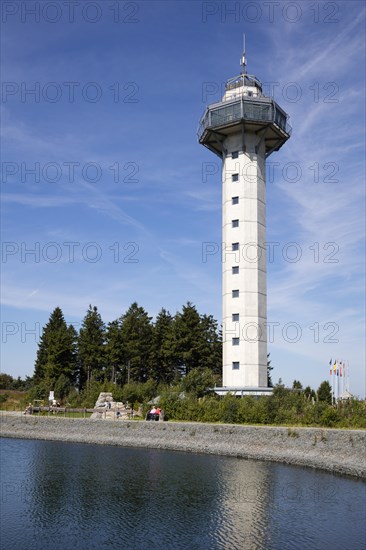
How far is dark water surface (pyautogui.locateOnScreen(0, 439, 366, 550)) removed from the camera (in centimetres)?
2150

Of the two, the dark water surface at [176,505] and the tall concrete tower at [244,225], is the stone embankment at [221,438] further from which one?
the tall concrete tower at [244,225]

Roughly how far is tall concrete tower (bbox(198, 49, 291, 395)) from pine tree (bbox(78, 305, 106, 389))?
34.0m

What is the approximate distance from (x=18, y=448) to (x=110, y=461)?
1293 cm

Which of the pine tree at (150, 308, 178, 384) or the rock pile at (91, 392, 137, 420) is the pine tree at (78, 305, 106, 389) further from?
the rock pile at (91, 392, 137, 420)

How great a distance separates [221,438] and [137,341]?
42558mm

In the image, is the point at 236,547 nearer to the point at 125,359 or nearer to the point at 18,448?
the point at 18,448

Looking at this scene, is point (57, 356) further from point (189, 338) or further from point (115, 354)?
point (189, 338)

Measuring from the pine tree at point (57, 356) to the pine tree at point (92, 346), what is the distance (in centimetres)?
193

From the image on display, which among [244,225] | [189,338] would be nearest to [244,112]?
[244,225]

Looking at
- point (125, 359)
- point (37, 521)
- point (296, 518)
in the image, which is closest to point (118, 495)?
point (37, 521)

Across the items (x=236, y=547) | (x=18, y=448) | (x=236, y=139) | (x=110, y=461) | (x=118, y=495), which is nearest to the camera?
(x=236, y=547)

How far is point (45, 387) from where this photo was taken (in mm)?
81938

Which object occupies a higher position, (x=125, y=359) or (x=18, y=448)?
(x=125, y=359)

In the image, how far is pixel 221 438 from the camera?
4488 cm
